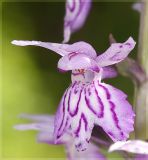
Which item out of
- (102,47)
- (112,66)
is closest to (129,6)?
(102,47)

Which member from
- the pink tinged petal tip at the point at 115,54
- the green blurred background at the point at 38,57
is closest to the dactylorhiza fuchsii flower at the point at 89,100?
the pink tinged petal tip at the point at 115,54

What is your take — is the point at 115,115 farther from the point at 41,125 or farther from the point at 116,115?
the point at 41,125

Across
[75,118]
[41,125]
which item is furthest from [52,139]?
[75,118]

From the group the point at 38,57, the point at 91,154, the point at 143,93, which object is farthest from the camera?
the point at 38,57

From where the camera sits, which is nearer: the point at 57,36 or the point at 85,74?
the point at 85,74

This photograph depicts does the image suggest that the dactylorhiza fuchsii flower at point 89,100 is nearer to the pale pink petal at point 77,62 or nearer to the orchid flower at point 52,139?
the pale pink petal at point 77,62

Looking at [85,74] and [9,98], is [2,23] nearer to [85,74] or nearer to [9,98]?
[9,98]
